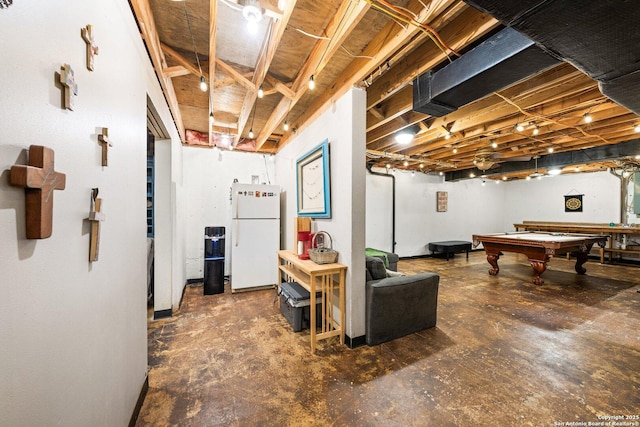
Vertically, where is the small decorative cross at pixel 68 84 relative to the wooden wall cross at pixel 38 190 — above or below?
above

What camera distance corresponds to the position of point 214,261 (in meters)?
3.86

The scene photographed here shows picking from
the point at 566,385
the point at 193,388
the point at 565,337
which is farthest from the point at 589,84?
the point at 193,388

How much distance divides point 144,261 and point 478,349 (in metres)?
3.04

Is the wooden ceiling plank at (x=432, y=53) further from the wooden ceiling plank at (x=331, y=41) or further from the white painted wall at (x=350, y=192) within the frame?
the wooden ceiling plank at (x=331, y=41)

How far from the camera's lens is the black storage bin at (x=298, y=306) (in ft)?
8.39

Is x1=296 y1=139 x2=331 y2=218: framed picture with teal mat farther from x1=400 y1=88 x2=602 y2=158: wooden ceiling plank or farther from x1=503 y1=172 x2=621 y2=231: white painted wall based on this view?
x1=503 y1=172 x2=621 y2=231: white painted wall

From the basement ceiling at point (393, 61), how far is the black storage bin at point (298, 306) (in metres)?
2.11

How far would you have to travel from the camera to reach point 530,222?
8.00m

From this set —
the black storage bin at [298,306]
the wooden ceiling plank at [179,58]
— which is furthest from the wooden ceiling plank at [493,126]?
the wooden ceiling plank at [179,58]

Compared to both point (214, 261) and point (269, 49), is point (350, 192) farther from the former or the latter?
point (214, 261)

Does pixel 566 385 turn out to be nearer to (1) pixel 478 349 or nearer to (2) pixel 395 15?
(1) pixel 478 349

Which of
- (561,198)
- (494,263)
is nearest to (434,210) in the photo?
(494,263)

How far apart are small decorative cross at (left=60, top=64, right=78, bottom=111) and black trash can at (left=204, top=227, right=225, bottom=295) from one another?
3.21m

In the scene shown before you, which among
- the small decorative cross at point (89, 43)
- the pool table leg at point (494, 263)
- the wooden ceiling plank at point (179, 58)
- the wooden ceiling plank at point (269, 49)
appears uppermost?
the wooden ceiling plank at point (179, 58)
